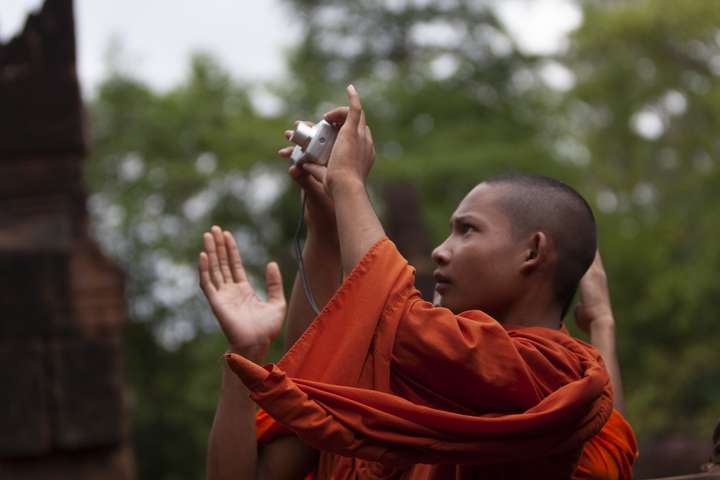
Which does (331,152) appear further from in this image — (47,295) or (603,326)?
(47,295)

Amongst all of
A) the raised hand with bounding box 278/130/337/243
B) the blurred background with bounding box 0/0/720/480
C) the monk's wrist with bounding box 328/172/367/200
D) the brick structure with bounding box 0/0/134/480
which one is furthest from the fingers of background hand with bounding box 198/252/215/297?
the blurred background with bounding box 0/0/720/480

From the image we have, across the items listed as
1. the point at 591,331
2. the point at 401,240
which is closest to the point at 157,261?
the point at 401,240

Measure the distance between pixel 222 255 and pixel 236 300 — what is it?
4.8 inches

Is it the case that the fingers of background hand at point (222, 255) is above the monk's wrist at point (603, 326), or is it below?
above

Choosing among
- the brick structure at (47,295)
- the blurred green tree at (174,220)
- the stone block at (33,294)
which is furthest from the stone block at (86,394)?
the blurred green tree at (174,220)

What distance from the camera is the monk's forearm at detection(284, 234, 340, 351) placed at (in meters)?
2.75

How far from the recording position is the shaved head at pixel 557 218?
7.89ft

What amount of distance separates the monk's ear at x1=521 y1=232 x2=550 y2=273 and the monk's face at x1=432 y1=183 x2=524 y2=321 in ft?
0.05

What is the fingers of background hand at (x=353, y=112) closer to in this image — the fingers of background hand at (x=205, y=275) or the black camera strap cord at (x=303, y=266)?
the black camera strap cord at (x=303, y=266)

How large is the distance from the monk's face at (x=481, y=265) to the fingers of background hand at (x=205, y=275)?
49cm

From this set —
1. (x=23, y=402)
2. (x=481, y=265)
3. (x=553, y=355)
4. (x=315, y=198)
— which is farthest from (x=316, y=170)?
(x=23, y=402)

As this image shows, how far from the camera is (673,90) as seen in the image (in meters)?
20.7

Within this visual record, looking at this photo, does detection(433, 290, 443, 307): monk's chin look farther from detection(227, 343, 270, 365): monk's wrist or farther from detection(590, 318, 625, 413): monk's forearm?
detection(590, 318, 625, 413): monk's forearm

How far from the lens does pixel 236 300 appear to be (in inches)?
97.5
